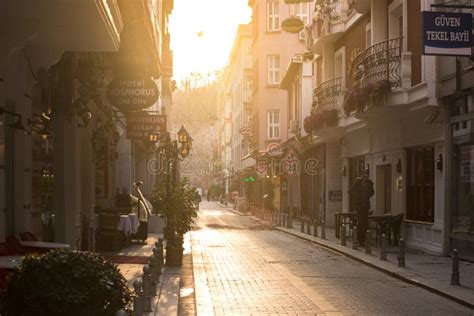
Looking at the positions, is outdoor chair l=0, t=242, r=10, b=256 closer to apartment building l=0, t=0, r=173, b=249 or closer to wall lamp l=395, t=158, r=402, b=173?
apartment building l=0, t=0, r=173, b=249

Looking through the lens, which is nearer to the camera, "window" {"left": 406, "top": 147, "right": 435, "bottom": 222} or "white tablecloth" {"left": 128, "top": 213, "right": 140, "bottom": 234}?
"white tablecloth" {"left": 128, "top": 213, "right": 140, "bottom": 234}

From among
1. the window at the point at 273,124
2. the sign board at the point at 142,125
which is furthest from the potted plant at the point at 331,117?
the window at the point at 273,124

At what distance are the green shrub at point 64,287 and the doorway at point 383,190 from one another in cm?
1969

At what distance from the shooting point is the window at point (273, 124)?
56.1 meters

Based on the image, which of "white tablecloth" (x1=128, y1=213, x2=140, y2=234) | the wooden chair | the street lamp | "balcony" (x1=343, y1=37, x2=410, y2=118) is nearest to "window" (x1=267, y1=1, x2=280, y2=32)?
the street lamp

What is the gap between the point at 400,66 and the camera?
2017 centimetres

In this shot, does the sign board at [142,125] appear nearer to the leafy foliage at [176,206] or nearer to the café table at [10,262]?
the leafy foliage at [176,206]

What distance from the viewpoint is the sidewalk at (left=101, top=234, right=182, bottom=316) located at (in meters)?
9.63

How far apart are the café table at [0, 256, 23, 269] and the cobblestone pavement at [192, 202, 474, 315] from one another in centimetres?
290

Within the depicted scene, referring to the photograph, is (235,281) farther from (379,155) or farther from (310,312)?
(379,155)

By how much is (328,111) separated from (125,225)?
40.2 ft

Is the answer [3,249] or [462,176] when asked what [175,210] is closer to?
[462,176]

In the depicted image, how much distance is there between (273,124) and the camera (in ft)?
185

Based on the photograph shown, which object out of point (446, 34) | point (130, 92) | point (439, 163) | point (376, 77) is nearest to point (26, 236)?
point (130, 92)
